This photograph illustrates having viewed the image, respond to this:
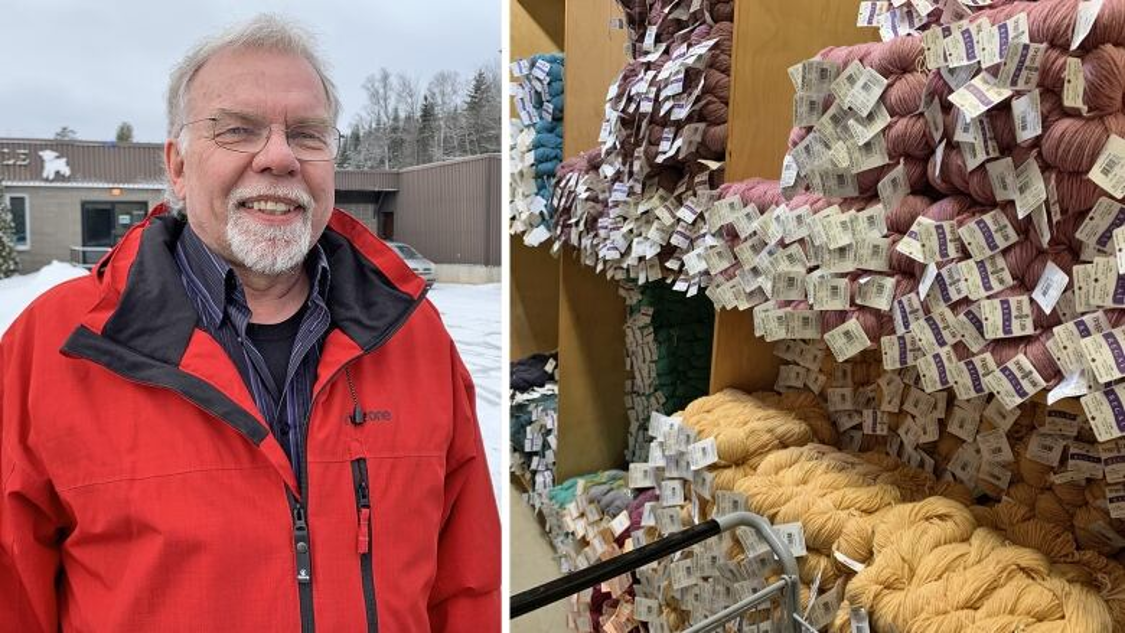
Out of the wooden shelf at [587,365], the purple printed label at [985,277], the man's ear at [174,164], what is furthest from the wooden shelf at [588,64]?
the man's ear at [174,164]

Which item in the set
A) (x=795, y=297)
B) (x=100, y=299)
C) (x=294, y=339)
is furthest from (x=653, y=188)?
(x=100, y=299)

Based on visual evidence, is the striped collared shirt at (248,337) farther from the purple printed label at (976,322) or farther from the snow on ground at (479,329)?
the purple printed label at (976,322)

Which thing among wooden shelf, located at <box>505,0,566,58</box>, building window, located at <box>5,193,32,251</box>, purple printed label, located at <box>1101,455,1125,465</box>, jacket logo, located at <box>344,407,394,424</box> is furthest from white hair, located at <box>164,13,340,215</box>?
wooden shelf, located at <box>505,0,566,58</box>

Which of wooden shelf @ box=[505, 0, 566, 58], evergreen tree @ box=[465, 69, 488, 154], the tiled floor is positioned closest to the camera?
evergreen tree @ box=[465, 69, 488, 154]

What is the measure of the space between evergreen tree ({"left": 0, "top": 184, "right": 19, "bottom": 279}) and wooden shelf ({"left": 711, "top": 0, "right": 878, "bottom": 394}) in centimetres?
139

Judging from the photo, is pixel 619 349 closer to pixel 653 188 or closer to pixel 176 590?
pixel 653 188

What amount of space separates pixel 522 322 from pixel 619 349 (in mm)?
854

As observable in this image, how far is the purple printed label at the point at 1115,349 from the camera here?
89 centimetres

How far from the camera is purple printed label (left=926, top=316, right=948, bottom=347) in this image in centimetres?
111

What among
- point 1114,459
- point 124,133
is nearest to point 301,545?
point 124,133

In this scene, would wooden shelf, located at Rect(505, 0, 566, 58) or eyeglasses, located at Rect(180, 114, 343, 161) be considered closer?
eyeglasses, located at Rect(180, 114, 343, 161)

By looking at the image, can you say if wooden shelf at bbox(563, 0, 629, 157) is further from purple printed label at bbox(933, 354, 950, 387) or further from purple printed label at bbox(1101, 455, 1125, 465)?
purple printed label at bbox(1101, 455, 1125, 465)

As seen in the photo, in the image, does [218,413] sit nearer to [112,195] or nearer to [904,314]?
[112,195]

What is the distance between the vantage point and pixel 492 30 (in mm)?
851
